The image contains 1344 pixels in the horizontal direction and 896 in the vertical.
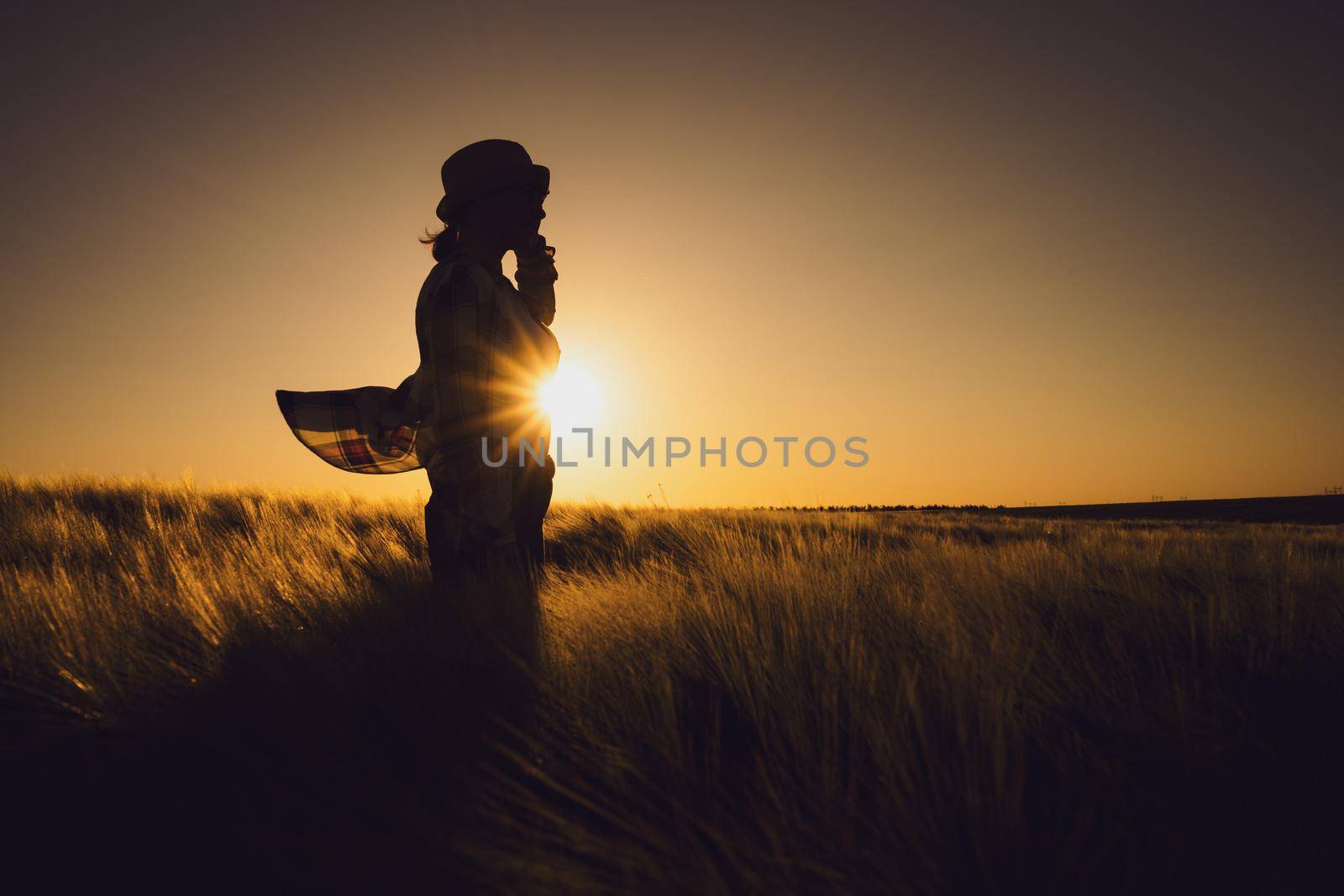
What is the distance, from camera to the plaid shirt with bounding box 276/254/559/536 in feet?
7.61

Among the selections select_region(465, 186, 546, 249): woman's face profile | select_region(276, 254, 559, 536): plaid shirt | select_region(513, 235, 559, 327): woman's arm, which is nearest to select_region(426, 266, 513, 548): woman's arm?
select_region(276, 254, 559, 536): plaid shirt

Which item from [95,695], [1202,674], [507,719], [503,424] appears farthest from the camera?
[503,424]

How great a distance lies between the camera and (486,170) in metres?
2.51

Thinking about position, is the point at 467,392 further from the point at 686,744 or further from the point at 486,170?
the point at 686,744

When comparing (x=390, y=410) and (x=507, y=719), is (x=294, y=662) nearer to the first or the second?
(x=507, y=719)

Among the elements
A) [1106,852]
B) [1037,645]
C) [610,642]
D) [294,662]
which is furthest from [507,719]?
[1037,645]

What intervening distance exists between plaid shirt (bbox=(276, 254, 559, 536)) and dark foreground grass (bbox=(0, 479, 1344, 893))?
0.55 metres

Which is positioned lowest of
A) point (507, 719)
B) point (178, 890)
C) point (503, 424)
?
point (178, 890)

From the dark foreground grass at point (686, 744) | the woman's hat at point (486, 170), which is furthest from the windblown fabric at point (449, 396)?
the dark foreground grass at point (686, 744)

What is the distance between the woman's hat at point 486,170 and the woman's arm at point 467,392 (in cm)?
44

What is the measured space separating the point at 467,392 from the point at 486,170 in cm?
100

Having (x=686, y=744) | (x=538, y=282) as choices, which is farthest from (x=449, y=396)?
(x=686, y=744)

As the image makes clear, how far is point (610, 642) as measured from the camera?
1.84 m

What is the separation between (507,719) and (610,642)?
444 mm
